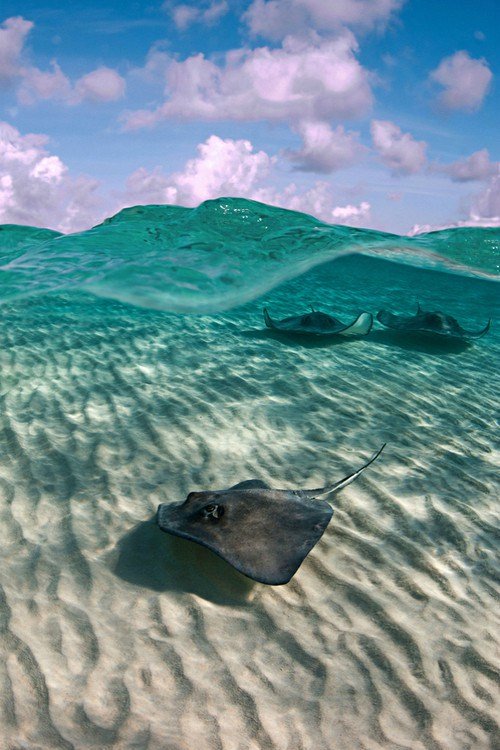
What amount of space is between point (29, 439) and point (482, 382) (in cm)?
A: 751

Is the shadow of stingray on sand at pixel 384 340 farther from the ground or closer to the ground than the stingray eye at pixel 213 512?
farther from the ground

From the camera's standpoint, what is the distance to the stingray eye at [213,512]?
Answer: 3590 millimetres

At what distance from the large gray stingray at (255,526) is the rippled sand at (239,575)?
1.50 ft

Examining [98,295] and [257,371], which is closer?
[257,371]

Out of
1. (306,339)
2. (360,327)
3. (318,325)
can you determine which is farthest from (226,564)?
(360,327)

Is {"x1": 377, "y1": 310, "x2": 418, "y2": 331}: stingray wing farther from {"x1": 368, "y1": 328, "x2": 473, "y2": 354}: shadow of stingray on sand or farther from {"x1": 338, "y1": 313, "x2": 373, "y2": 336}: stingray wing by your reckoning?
{"x1": 338, "y1": 313, "x2": 373, "y2": 336}: stingray wing

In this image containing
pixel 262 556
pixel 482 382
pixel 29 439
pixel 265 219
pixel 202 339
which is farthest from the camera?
pixel 265 219

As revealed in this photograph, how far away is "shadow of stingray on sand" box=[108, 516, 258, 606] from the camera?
371 cm

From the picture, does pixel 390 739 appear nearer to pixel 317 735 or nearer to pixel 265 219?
pixel 317 735

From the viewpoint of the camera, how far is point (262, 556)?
10.9 feet

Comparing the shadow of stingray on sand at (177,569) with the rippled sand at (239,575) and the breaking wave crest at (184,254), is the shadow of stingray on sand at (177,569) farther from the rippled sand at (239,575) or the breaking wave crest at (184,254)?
the breaking wave crest at (184,254)

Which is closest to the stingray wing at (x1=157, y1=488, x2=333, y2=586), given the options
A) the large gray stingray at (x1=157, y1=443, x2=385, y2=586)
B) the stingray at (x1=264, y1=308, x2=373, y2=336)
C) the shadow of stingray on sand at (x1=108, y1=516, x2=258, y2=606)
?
the large gray stingray at (x1=157, y1=443, x2=385, y2=586)

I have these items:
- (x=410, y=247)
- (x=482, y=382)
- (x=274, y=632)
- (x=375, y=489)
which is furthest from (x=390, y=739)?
(x=410, y=247)

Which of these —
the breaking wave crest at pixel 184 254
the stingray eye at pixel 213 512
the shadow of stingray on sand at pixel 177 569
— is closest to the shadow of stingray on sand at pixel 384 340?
the breaking wave crest at pixel 184 254
